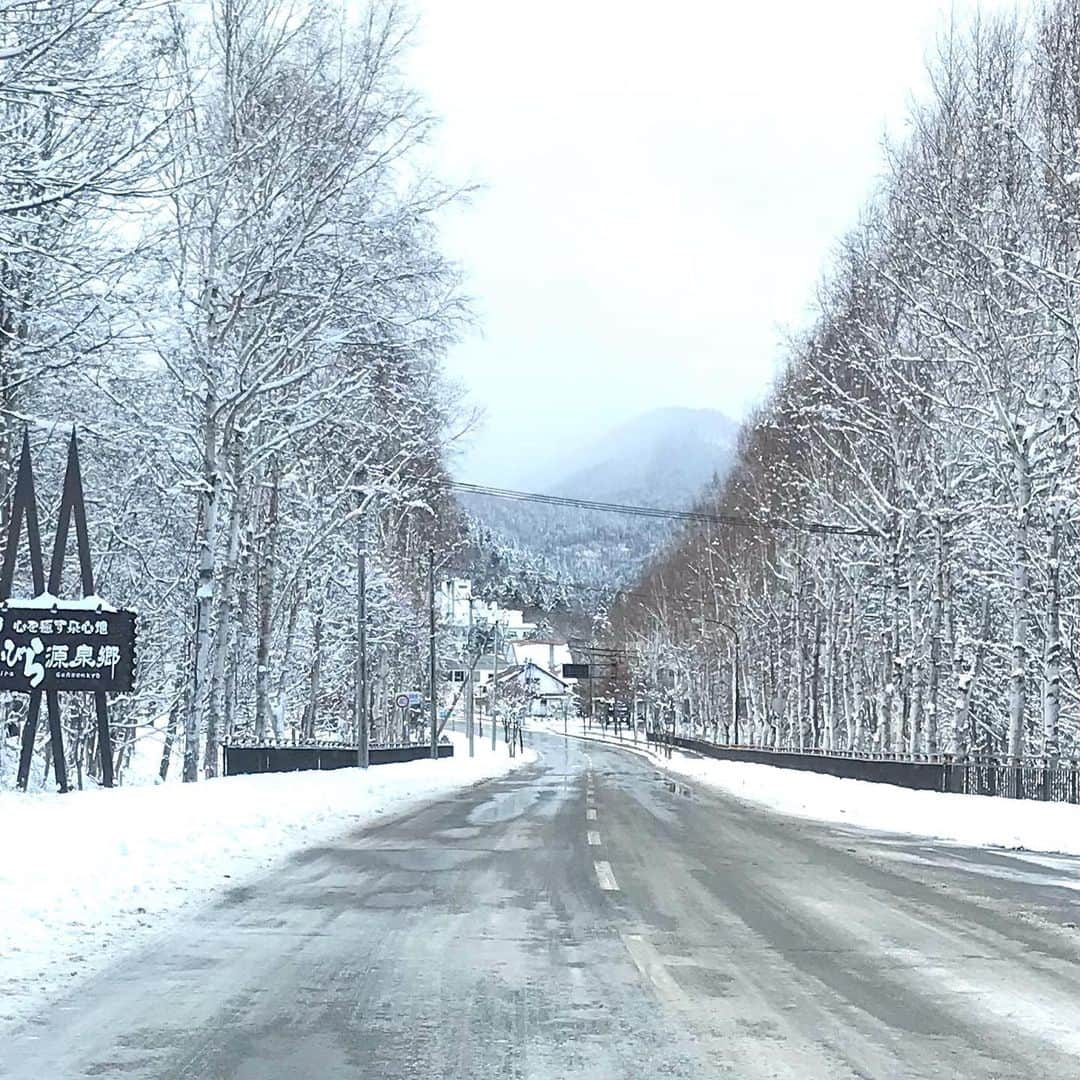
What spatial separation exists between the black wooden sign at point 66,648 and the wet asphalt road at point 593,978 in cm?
664

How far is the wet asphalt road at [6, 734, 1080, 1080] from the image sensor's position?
589 cm

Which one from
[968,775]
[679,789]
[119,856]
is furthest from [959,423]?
[119,856]

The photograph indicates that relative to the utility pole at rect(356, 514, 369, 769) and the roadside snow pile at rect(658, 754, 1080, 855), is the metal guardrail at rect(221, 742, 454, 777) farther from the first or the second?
the roadside snow pile at rect(658, 754, 1080, 855)

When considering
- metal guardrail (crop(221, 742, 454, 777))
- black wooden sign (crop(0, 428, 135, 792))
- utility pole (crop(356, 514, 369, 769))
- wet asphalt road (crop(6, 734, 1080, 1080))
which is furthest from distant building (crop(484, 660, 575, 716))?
wet asphalt road (crop(6, 734, 1080, 1080))

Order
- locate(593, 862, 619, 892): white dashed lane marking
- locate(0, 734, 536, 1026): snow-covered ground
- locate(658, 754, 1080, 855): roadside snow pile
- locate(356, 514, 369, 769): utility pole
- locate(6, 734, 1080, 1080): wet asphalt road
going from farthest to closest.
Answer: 1. locate(356, 514, 369, 769): utility pole
2. locate(658, 754, 1080, 855): roadside snow pile
3. locate(593, 862, 619, 892): white dashed lane marking
4. locate(0, 734, 536, 1026): snow-covered ground
5. locate(6, 734, 1080, 1080): wet asphalt road

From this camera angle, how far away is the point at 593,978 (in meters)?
7.65

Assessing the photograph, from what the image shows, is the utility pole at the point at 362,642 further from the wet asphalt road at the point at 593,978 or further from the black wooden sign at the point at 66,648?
the wet asphalt road at the point at 593,978

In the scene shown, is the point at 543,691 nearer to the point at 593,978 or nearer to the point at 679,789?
the point at 679,789

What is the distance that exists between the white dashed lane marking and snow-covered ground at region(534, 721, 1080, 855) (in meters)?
6.62

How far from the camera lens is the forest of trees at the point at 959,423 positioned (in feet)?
79.9

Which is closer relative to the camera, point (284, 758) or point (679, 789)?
point (284, 758)

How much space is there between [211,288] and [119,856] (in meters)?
13.6

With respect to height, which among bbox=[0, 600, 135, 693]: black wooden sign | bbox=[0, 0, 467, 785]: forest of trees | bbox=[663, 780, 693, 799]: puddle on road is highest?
bbox=[0, 0, 467, 785]: forest of trees

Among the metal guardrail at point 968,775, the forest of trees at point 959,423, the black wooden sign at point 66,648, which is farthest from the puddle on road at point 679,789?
the black wooden sign at point 66,648
